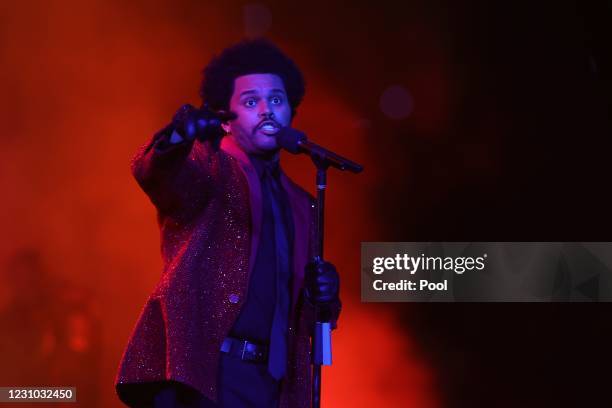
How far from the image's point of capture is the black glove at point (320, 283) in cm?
222

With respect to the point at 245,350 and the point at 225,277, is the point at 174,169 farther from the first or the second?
the point at 245,350

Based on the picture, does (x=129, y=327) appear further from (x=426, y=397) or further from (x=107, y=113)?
(x=426, y=397)

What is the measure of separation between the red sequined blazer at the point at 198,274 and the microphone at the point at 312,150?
23 centimetres

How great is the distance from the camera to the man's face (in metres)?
2.68

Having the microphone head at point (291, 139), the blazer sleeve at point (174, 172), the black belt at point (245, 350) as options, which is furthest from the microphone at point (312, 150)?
the black belt at point (245, 350)

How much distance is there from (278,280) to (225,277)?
19 centimetres

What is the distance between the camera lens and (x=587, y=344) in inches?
164

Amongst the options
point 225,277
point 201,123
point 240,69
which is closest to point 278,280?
point 225,277

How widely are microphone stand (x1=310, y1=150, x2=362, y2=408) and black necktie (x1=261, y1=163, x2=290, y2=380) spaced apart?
182 mm

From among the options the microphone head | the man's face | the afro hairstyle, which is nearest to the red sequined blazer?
the man's face

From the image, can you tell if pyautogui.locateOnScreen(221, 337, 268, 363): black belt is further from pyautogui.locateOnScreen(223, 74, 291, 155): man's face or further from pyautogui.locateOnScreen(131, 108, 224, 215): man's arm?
pyautogui.locateOnScreen(223, 74, 291, 155): man's face

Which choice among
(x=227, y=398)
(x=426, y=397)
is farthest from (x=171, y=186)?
(x=426, y=397)

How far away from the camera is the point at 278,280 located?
246 cm

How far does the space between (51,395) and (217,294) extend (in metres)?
2.04
